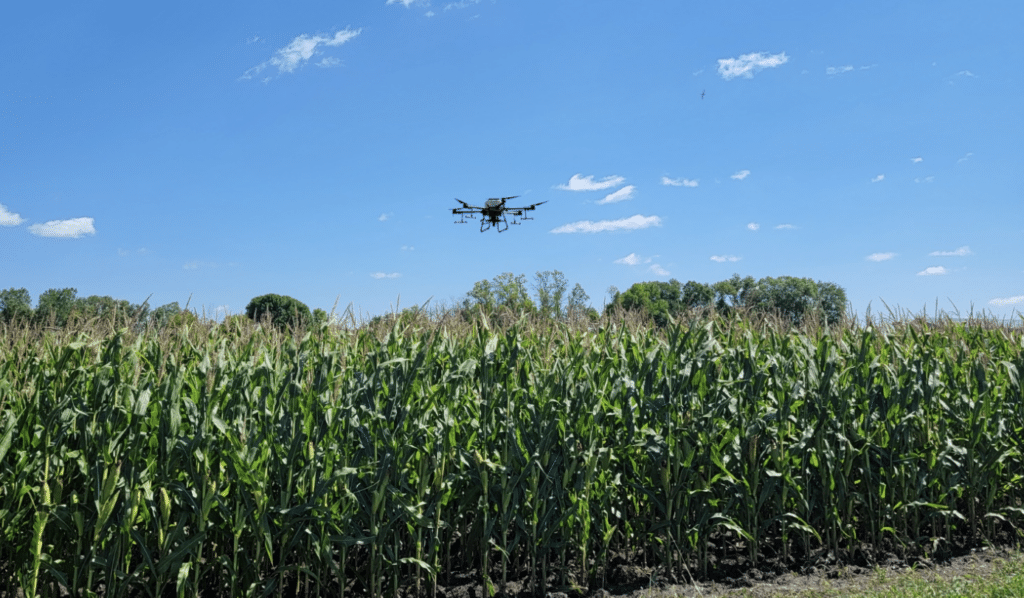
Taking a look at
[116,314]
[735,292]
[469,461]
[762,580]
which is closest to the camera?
[469,461]

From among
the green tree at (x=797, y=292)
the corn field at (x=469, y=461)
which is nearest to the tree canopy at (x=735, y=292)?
the green tree at (x=797, y=292)

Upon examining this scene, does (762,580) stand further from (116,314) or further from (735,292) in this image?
(735,292)

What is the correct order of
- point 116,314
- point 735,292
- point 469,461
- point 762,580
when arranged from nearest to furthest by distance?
point 469,461
point 762,580
point 116,314
point 735,292

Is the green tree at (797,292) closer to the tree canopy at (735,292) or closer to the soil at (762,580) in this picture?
the tree canopy at (735,292)

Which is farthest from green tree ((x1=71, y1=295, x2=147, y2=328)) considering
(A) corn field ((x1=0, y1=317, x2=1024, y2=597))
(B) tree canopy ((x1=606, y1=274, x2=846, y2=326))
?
(B) tree canopy ((x1=606, y1=274, x2=846, y2=326))

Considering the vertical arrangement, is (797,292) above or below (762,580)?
above

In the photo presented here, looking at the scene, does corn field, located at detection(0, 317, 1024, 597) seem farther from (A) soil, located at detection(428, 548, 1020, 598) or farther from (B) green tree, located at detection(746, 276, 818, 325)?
(B) green tree, located at detection(746, 276, 818, 325)

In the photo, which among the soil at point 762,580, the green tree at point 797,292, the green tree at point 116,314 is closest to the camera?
the soil at point 762,580

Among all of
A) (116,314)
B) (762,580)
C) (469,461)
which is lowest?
(762,580)

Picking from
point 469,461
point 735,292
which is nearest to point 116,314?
point 469,461
